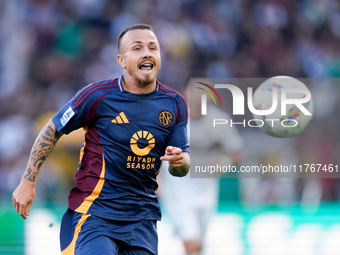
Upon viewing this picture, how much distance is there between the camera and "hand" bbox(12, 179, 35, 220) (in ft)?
14.1

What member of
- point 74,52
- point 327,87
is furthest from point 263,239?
point 74,52

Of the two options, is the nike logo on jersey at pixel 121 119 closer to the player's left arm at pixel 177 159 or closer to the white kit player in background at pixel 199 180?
the player's left arm at pixel 177 159

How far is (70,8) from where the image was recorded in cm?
1281

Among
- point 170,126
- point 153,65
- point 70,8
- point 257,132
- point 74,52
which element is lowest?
point 170,126

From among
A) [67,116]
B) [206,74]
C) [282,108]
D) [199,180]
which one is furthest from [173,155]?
[206,74]

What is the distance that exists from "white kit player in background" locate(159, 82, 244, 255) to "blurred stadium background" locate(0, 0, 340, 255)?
0.51 metres

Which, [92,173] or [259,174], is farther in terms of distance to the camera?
[259,174]

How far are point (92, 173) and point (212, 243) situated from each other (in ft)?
14.5

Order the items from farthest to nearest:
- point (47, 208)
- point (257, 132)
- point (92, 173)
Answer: point (257, 132) < point (47, 208) < point (92, 173)

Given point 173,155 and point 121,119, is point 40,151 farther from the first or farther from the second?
point 173,155

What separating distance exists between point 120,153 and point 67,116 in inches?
16.9

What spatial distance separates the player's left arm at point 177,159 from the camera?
4.10 metres

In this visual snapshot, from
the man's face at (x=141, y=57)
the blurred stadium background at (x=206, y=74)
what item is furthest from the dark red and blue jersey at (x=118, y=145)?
the blurred stadium background at (x=206, y=74)

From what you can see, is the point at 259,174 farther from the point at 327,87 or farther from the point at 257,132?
the point at 327,87
